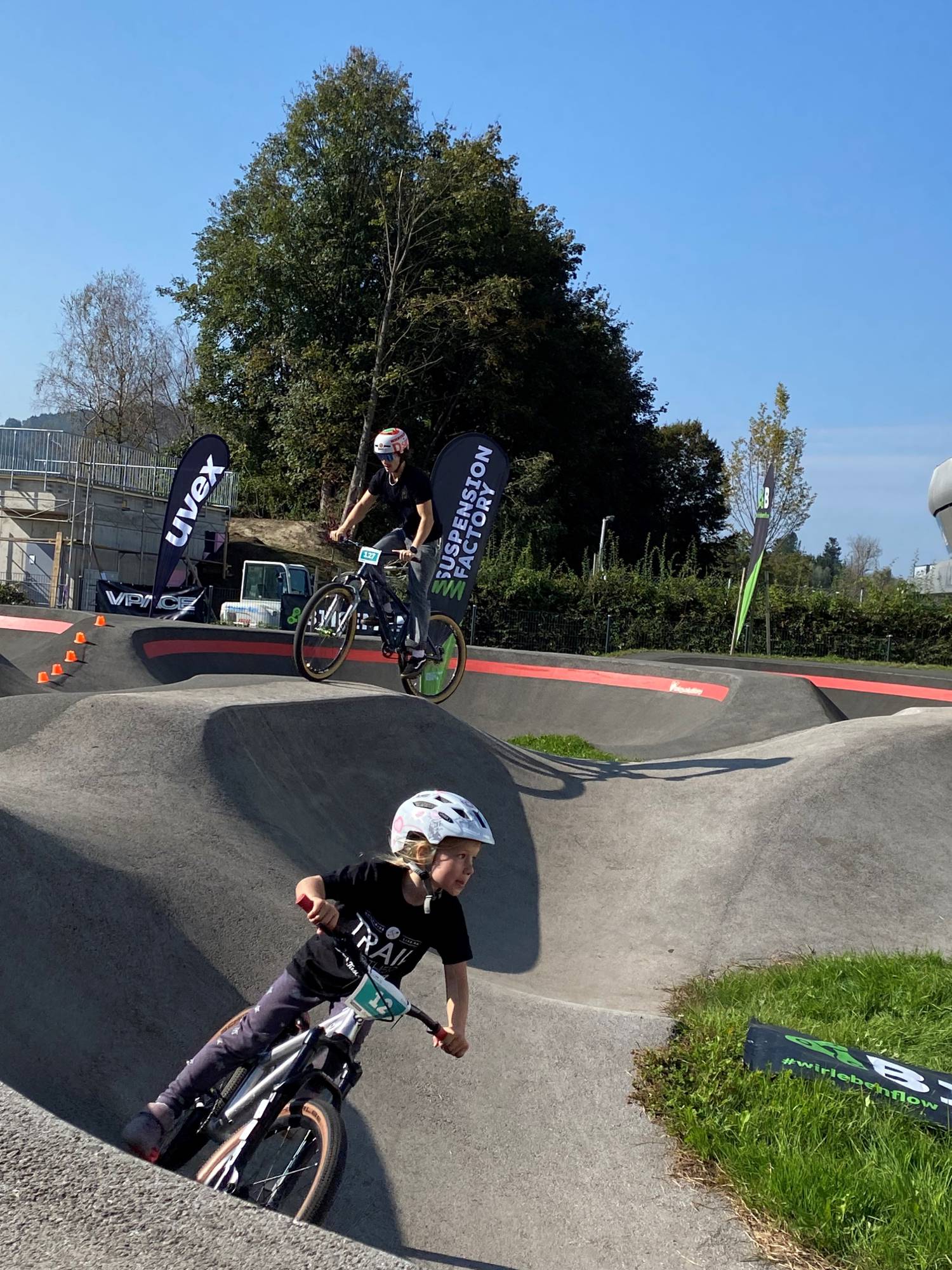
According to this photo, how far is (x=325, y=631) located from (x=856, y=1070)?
562 cm

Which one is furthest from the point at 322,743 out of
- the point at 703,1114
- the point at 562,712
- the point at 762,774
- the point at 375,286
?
the point at 375,286

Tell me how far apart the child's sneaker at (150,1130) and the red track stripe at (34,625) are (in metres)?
15.5

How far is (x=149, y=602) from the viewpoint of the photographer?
89.2ft

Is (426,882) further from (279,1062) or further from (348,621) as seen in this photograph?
(348,621)

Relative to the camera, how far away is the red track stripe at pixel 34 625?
17719 millimetres

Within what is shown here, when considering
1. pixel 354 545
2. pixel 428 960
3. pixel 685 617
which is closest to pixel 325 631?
pixel 354 545

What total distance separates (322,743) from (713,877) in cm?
312

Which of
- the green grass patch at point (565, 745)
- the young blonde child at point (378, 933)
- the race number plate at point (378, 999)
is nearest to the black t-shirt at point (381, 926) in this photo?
the young blonde child at point (378, 933)

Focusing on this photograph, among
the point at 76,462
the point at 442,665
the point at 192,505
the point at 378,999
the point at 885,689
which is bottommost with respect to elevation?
the point at 885,689

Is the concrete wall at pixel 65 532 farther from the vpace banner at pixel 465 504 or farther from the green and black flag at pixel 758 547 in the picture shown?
the green and black flag at pixel 758 547

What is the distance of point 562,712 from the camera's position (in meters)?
16.0

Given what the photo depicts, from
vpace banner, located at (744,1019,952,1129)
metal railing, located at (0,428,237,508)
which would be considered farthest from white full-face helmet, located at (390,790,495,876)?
metal railing, located at (0,428,237,508)

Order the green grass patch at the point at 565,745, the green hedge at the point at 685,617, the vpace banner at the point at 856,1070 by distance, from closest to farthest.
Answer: the vpace banner at the point at 856,1070, the green grass patch at the point at 565,745, the green hedge at the point at 685,617

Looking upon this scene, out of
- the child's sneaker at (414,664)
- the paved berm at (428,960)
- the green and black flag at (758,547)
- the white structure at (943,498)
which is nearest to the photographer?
the paved berm at (428,960)
